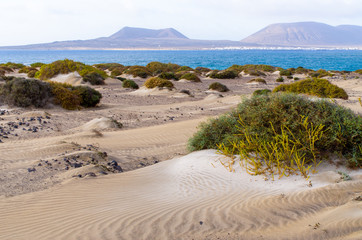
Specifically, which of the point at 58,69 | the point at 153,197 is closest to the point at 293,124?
the point at 153,197

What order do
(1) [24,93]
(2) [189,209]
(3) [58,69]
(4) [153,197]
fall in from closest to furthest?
(2) [189,209], (4) [153,197], (1) [24,93], (3) [58,69]

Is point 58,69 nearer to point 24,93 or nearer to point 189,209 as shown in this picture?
point 24,93

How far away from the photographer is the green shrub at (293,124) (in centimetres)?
549

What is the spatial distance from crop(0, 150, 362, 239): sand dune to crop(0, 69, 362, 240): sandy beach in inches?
0.4

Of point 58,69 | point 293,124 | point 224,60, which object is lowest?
point 293,124

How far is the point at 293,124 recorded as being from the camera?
5625 millimetres

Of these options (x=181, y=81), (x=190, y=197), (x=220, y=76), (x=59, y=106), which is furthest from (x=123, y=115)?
(x=220, y=76)

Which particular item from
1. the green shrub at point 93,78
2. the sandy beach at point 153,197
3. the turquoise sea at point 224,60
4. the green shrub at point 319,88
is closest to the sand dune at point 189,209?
the sandy beach at point 153,197

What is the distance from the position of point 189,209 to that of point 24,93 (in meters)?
10.9

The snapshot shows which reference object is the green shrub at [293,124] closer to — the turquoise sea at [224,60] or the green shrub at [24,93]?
the green shrub at [24,93]

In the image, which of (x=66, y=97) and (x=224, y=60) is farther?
(x=224, y=60)

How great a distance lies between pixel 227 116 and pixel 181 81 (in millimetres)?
19794

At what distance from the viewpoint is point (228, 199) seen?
4551 mm

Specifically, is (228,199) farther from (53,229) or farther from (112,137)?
(112,137)
